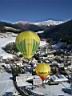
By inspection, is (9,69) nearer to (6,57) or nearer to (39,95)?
(6,57)

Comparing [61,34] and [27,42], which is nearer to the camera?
[27,42]

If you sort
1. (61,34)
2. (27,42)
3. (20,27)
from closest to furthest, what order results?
(27,42) < (61,34) < (20,27)

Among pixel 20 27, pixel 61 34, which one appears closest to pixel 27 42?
pixel 61 34

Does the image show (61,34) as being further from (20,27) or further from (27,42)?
(27,42)

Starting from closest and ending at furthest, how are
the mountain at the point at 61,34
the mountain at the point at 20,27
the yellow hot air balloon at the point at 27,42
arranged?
1. the yellow hot air balloon at the point at 27,42
2. the mountain at the point at 61,34
3. the mountain at the point at 20,27

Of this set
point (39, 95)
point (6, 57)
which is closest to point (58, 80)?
point (39, 95)

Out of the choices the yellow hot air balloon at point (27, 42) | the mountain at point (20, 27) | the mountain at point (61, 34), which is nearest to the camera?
the yellow hot air balloon at point (27, 42)

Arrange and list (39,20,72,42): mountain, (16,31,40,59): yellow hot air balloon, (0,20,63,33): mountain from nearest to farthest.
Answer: (16,31,40,59): yellow hot air balloon
(39,20,72,42): mountain
(0,20,63,33): mountain

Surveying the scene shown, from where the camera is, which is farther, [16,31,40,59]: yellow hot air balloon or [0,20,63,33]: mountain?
[0,20,63,33]: mountain

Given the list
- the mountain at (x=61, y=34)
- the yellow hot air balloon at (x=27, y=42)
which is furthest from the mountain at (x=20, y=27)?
the yellow hot air balloon at (x=27, y=42)

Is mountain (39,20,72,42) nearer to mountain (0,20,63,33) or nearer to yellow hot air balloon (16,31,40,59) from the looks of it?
mountain (0,20,63,33)

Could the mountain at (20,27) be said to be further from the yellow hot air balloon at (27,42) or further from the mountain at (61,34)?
the yellow hot air balloon at (27,42)

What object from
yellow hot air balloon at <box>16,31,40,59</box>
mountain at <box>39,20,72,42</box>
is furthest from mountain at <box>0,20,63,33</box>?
yellow hot air balloon at <box>16,31,40,59</box>
